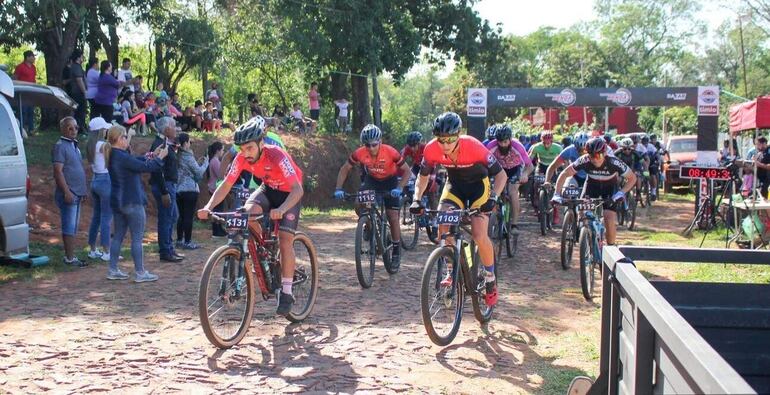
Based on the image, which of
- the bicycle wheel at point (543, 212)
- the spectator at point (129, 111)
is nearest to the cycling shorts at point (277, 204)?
the bicycle wheel at point (543, 212)

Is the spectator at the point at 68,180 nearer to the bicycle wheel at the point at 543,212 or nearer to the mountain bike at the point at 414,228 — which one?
the mountain bike at the point at 414,228

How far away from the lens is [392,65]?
91.8 ft

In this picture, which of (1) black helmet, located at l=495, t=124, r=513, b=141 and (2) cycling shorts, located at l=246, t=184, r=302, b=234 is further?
(1) black helmet, located at l=495, t=124, r=513, b=141

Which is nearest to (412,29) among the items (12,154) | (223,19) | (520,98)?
(520,98)

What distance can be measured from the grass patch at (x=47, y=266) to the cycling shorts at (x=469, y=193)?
5373 mm

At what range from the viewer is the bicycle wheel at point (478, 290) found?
23.4ft

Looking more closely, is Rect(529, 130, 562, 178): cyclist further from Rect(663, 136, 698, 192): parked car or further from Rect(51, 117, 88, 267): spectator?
Rect(663, 136, 698, 192): parked car

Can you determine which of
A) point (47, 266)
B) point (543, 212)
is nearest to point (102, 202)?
point (47, 266)

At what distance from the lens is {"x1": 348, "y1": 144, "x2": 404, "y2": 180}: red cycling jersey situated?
389 inches

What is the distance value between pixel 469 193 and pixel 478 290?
0.99 meters

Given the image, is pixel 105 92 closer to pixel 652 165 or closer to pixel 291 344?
pixel 291 344

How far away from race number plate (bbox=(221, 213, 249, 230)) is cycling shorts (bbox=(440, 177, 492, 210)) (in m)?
2.05

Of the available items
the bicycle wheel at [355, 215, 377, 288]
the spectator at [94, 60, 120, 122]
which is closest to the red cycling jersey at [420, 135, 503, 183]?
the bicycle wheel at [355, 215, 377, 288]

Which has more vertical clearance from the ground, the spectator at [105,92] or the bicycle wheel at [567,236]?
the spectator at [105,92]
